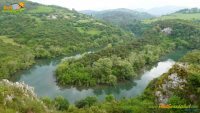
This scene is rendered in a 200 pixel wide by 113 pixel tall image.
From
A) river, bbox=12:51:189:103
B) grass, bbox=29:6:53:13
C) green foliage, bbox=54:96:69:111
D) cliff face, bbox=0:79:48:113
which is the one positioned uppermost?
cliff face, bbox=0:79:48:113

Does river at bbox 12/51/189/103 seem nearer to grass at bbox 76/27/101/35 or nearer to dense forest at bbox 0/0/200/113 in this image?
dense forest at bbox 0/0/200/113

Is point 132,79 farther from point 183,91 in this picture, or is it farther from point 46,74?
point 183,91

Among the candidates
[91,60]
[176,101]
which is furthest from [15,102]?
[91,60]

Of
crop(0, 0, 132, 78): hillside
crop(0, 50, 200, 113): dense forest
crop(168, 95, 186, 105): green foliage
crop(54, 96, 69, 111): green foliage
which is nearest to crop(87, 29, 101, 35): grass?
crop(0, 0, 132, 78): hillside

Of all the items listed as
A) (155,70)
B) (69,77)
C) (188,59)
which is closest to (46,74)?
(69,77)

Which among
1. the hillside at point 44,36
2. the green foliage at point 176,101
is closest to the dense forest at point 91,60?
the hillside at point 44,36

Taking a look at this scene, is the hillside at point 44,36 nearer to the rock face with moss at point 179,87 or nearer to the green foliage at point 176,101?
the rock face with moss at point 179,87

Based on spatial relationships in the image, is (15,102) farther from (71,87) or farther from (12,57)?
(12,57)
